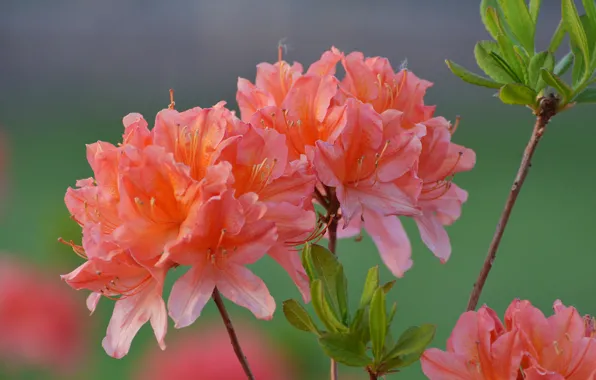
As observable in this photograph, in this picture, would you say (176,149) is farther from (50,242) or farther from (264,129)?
(50,242)

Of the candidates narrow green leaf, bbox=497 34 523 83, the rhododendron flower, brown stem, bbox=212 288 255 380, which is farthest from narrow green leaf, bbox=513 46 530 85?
the rhododendron flower

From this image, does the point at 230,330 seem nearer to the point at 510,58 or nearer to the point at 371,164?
the point at 371,164

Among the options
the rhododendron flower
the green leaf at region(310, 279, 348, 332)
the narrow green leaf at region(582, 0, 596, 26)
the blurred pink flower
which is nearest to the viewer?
the green leaf at region(310, 279, 348, 332)

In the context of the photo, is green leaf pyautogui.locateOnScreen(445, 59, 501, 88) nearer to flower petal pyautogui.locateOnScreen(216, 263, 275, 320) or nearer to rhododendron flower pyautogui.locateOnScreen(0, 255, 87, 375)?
flower petal pyautogui.locateOnScreen(216, 263, 275, 320)

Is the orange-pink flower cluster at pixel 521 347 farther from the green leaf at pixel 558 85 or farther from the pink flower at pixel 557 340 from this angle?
the green leaf at pixel 558 85

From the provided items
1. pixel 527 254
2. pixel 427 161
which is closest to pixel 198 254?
pixel 427 161

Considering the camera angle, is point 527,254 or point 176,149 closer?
point 176,149

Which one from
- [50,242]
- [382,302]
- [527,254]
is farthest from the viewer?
[527,254]
